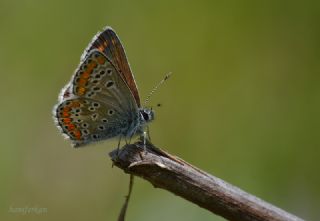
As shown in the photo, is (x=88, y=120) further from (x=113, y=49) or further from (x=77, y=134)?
(x=113, y=49)

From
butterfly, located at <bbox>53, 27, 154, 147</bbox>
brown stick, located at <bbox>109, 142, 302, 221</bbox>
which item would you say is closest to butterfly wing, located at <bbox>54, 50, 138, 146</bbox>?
butterfly, located at <bbox>53, 27, 154, 147</bbox>

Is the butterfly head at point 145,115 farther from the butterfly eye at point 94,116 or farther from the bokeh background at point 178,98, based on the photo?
the bokeh background at point 178,98

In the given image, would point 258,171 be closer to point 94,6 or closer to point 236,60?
point 236,60

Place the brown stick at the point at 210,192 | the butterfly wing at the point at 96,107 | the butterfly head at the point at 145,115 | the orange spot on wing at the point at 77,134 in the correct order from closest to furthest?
the brown stick at the point at 210,192 < the butterfly wing at the point at 96,107 < the orange spot on wing at the point at 77,134 < the butterfly head at the point at 145,115

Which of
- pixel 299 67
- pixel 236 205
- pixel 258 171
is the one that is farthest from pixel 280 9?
pixel 236 205

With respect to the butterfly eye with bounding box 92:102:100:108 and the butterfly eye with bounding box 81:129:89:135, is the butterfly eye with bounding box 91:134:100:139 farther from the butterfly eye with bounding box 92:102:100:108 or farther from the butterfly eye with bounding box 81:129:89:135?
the butterfly eye with bounding box 92:102:100:108

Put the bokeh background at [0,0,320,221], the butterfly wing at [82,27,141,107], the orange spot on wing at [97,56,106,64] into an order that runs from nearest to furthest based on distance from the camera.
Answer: the butterfly wing at [82,27,141,107] < the orange spot on wing at [97,56,106,64] < the bokeh background at [0,0,320,221]

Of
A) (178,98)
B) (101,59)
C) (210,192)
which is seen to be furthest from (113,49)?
(178,98)

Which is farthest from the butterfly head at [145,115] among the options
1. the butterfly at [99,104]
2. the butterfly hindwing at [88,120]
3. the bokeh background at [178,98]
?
the bokeh background at [178,98]
